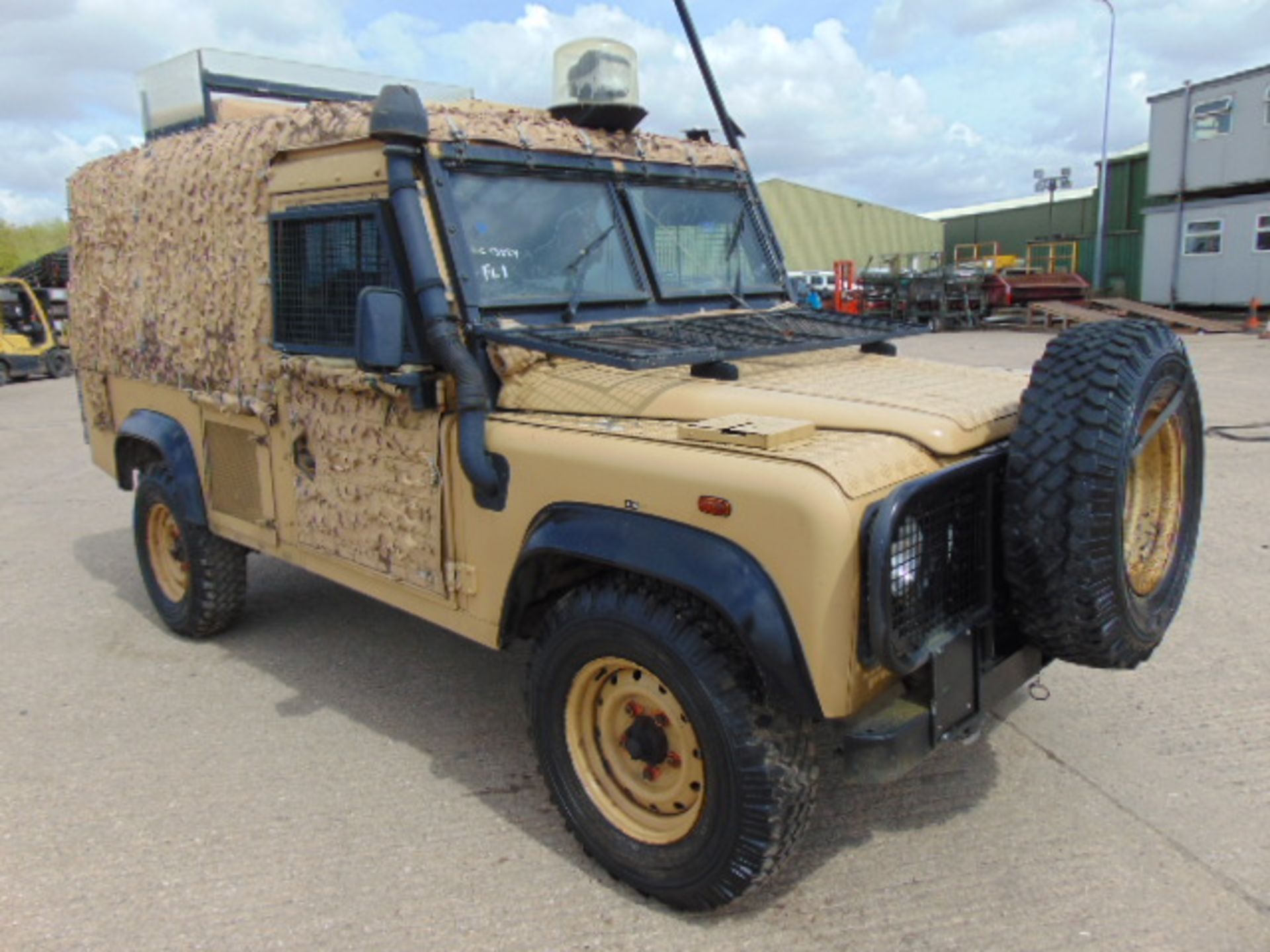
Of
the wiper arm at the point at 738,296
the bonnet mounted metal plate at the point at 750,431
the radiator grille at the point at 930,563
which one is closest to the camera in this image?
the radiator grille at the point at 930,563

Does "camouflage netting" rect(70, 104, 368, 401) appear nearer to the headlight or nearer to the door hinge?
the door hinge

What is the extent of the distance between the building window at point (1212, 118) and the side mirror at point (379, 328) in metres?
26.9

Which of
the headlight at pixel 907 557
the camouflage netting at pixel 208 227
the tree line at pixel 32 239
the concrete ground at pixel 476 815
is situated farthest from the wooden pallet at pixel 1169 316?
the tree line at pixel 32 239

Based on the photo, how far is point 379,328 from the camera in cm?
314

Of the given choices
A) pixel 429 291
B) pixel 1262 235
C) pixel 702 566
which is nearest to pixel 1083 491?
pixel 702 566

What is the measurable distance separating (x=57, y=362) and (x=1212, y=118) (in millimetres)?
28028

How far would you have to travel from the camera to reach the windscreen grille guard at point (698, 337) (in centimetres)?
315

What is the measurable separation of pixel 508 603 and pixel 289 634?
8.65ft

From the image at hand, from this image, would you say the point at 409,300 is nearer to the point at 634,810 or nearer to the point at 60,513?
the point at 634,810

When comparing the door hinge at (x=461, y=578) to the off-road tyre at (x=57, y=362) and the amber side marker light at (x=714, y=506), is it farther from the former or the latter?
the off-road tyre at (x=57, y=362)

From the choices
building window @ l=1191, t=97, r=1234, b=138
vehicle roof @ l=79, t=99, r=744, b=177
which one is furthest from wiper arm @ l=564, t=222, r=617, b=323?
building window @ l=1191, t=97, r=1234, b=138

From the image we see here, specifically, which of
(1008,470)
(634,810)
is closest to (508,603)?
(634,810)

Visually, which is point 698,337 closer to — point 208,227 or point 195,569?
point 208,227

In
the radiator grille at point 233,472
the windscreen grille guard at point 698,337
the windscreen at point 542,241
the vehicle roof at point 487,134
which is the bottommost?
the radiator grille at point 233,472
